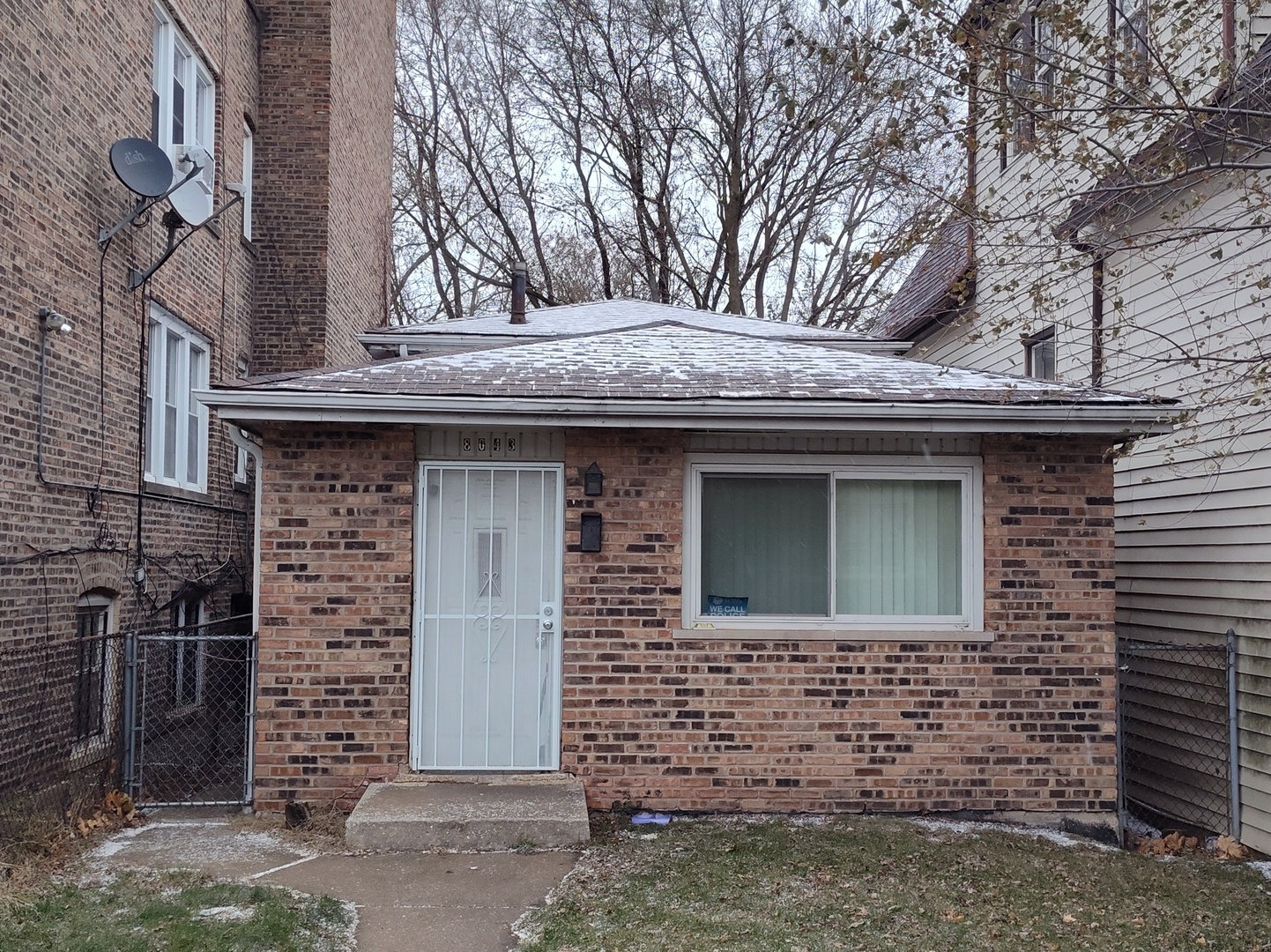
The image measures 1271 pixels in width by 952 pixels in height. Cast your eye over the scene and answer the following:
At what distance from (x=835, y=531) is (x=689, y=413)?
4.66ft

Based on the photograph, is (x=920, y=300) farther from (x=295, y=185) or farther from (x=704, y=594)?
(x=295, y=185)

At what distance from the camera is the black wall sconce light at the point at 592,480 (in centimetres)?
741

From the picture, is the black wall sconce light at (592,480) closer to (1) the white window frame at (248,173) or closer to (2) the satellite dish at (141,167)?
(2) the satellite dish at (141,167)

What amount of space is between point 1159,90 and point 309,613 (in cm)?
779

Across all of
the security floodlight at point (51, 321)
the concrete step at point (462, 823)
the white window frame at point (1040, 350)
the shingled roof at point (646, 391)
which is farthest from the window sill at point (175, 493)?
the white window frame at point (1040, 350)

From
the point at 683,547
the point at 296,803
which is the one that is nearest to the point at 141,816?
A: the point at 296,803

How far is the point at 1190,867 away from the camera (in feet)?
22.2

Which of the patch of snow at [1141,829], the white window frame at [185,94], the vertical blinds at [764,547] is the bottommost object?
the patch of snow at [1141,829]

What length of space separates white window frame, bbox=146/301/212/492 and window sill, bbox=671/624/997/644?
5540mm

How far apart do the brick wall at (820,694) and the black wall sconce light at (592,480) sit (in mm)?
64

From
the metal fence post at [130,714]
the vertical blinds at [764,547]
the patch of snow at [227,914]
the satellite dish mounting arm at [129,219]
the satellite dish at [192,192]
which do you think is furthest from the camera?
the satellite dish at [192,192]

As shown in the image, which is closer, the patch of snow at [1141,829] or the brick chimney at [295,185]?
the patch of snow at [1141,829]

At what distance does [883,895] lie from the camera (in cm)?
570

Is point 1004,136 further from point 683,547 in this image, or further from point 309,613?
point 309,613
